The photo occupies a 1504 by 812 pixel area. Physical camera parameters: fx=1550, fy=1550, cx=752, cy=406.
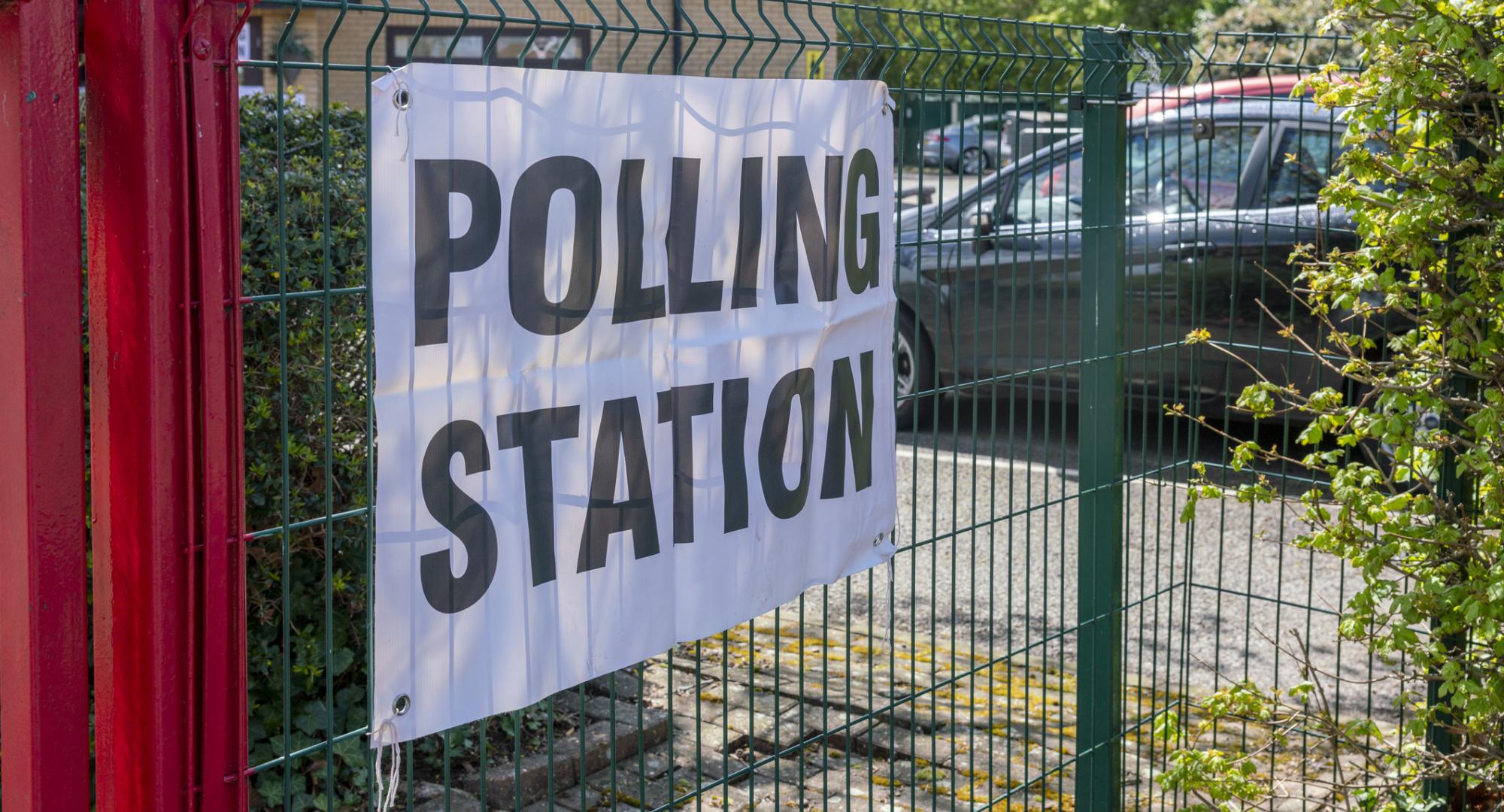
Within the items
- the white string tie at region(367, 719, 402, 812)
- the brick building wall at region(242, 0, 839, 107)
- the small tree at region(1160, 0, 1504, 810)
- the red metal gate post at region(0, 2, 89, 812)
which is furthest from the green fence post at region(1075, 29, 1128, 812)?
the brick building wall at region(242, 0, 839, 107)

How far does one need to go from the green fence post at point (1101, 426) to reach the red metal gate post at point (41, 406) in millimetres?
→ 2365

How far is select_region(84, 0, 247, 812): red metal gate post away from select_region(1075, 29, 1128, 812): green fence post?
2.23m

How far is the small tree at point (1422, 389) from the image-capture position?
3180 mm

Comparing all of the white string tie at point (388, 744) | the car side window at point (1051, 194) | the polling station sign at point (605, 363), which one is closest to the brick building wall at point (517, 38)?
the car side window at point (1051, 194)

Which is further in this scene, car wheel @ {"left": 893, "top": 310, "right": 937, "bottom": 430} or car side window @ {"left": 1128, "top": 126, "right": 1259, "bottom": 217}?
car side window @ {"left": 1128, "top": 126, "right": 1259, "bottom": 217}

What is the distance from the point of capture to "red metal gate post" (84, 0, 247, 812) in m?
1.78

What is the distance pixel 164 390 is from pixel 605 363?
691 millimetres

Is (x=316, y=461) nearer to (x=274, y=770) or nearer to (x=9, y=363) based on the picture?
(x=274, y=770)

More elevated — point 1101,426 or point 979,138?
point 979,138

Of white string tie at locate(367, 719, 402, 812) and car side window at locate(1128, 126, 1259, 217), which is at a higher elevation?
car side window at locate(1128, 126, 1259, 217)

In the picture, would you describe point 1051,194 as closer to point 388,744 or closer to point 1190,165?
point 388,744

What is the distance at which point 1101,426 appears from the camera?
371 cm

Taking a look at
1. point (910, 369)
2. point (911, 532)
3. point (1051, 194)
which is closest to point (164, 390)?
point (1051, 194)

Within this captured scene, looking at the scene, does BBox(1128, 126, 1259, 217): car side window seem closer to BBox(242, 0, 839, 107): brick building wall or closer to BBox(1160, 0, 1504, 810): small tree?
BBox(242, 0, 839, 107): brick building wall
